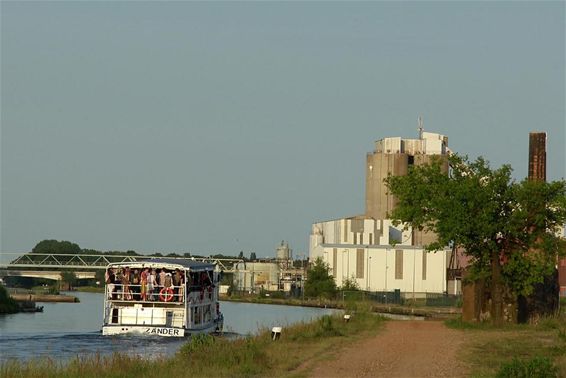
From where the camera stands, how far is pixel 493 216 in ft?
176

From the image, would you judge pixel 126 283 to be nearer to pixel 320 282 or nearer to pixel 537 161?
pixel 537 161

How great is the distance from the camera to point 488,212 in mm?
52781

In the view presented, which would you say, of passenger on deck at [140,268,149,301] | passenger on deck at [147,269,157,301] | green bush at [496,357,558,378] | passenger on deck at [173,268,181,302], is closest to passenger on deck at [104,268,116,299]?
passenger on deck at [140,268,149,301]

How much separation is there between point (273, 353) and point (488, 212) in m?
20.6

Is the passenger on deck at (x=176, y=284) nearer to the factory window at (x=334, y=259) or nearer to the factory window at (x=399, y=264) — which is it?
the factory window at (x=399, y=264)

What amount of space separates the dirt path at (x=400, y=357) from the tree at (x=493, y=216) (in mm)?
7332

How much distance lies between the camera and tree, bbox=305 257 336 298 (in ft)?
492

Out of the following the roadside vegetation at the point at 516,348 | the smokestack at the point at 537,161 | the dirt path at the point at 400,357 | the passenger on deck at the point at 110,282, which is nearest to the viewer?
the roadside vegetation at the point at 516,348

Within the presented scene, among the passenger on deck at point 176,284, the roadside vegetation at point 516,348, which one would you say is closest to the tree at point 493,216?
the roadside vegetation at point 516,348

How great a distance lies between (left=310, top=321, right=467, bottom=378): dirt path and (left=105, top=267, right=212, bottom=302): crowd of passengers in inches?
534

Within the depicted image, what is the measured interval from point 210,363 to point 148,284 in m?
26.9

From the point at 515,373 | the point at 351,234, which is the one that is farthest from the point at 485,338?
the point at 351,234

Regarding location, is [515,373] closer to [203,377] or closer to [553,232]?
[203,377]

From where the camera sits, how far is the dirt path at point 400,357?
30469mm
